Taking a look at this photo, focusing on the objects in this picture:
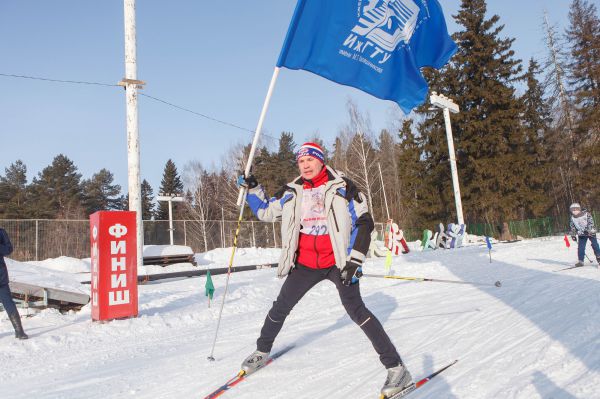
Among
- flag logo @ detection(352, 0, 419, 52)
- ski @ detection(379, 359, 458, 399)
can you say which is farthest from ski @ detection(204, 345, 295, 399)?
flag logo @ detection(352, 0, 419, 52)

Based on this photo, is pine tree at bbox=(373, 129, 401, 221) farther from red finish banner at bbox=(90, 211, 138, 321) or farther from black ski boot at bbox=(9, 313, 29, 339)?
black ski boot at bbox=(9, 313, 29, 339)

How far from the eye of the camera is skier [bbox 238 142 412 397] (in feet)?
11.3

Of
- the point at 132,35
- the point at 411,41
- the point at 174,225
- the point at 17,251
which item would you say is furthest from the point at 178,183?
the point at 411,41

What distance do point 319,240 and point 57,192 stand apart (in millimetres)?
54742

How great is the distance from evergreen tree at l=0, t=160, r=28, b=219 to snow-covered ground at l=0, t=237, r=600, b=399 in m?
45.9

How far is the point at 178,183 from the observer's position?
68125 millimetres

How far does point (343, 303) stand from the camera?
11.8 ft

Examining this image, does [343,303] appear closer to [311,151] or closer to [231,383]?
[231,383]

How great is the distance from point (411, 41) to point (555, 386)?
5.38 m

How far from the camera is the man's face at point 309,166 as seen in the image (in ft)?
12.4

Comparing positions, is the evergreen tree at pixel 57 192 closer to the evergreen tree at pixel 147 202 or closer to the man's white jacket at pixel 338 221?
the evergreen tree at pixel 147 202

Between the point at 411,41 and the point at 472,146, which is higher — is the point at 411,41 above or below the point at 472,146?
below

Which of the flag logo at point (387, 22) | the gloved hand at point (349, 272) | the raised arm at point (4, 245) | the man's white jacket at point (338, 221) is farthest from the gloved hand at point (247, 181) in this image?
the raised arm at point (4, 245)

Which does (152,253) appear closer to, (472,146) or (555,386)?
(555,386)
